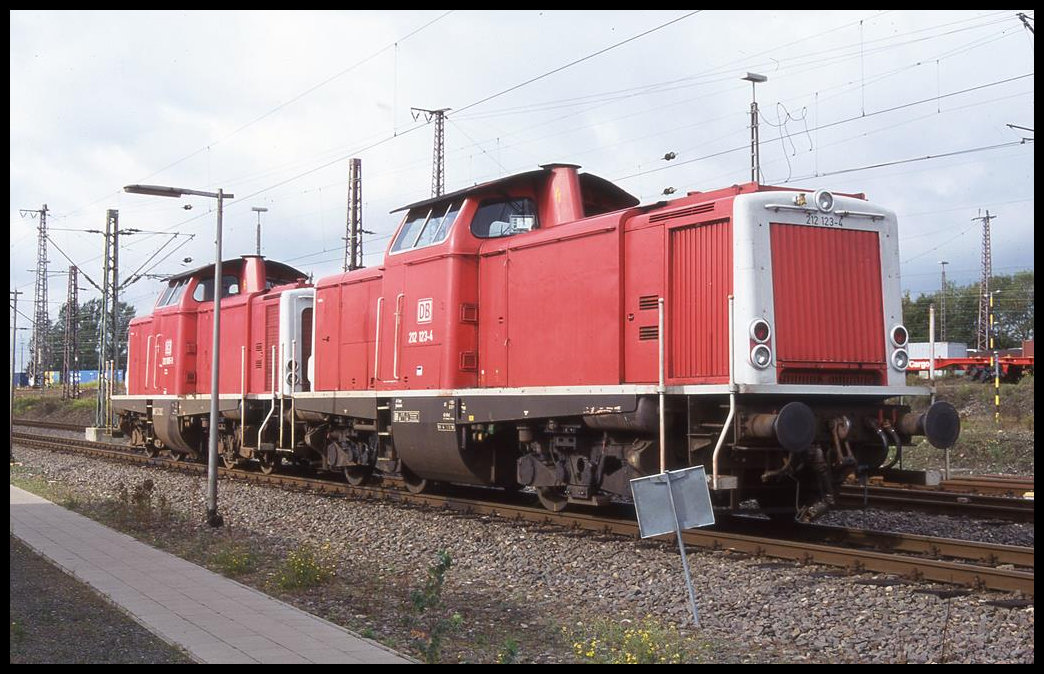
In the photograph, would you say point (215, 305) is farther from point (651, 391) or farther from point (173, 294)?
point (173, 294)

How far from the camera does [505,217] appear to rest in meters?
13.3

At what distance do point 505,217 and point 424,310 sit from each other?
1684 mm

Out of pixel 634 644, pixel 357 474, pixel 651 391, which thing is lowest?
pixel 634 644

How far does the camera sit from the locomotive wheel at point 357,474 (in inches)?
663

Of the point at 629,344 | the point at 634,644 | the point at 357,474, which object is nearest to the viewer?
the point at 634,644

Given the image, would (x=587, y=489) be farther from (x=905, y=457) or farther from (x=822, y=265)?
(x=905, y=457)

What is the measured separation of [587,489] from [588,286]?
91.3 inches

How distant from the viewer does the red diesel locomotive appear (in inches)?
384

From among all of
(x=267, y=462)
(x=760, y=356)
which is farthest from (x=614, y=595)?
(x=267, y=462)

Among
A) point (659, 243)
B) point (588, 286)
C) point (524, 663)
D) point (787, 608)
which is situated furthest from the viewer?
point (588, 286)

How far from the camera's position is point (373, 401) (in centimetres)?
1487

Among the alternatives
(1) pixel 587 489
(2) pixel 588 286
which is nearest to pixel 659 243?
(2) pixel 588 286

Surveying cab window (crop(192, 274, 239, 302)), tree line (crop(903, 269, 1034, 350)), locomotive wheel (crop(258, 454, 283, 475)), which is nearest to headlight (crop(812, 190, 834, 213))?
locomotive wheel (crop(258, 454, 283, 475))

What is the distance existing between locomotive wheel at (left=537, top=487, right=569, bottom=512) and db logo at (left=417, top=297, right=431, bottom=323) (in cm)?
280
